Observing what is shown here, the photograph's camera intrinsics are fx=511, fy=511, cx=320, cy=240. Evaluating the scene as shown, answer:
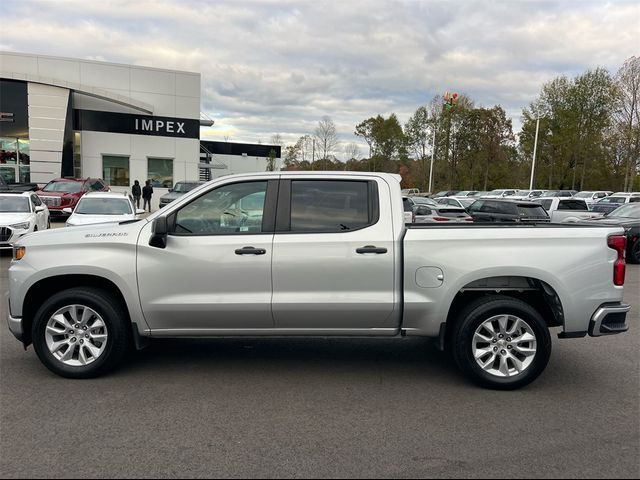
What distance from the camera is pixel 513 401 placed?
4.36 m

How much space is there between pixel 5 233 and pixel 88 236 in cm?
852

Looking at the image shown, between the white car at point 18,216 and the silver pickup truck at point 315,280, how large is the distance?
7958 millimetres

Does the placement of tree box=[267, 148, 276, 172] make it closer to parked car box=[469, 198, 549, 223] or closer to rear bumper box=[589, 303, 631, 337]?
parked car box=[469, 198, 549, 223]

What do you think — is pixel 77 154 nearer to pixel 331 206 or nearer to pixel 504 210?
pixel 504 210

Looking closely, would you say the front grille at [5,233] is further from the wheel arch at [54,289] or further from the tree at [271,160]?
the tree at [271,160]

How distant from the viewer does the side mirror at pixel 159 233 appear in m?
4.48

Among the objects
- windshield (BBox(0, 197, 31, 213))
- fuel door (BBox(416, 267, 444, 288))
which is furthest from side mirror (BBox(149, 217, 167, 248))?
windshield (BBox(0, 197, 31, 213))

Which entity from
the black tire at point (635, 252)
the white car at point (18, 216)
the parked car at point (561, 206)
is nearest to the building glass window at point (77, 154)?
the white car at point (18, 216)

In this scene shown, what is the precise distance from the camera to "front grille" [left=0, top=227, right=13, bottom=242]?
11555 millimetres

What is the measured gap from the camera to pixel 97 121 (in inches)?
1145

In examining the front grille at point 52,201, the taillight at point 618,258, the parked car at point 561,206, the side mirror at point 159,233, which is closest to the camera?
the side mirror at point 159,233

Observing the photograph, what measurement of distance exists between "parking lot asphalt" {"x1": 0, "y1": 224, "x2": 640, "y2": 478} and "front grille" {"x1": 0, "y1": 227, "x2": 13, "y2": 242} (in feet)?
23.2

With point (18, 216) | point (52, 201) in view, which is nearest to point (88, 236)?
point (18, 216)

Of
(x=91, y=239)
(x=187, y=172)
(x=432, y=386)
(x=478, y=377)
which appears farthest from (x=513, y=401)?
(x=187, y=172)
